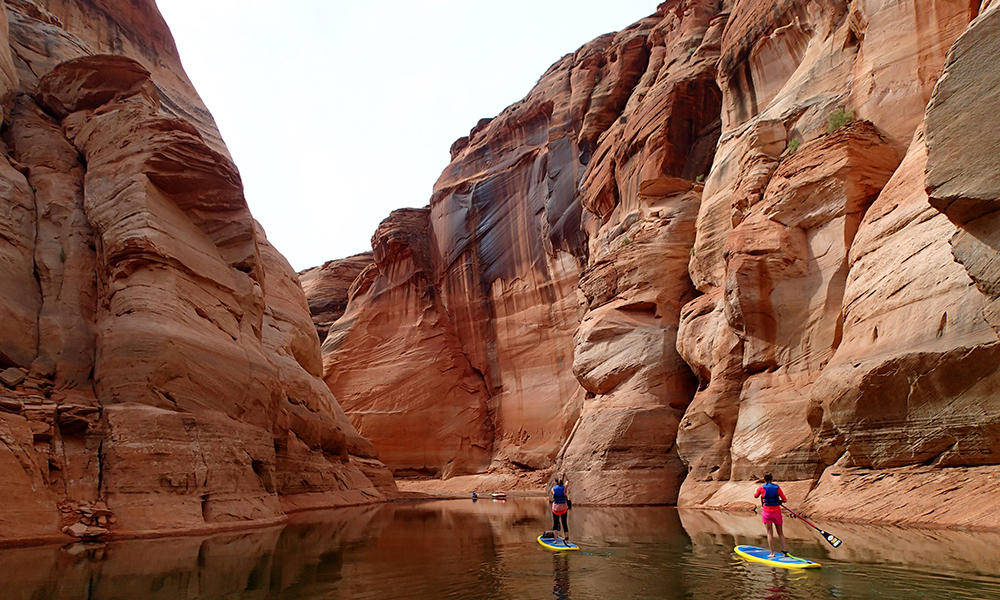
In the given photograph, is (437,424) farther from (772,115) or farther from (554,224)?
(772,115)

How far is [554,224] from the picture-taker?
→ 44844 mm

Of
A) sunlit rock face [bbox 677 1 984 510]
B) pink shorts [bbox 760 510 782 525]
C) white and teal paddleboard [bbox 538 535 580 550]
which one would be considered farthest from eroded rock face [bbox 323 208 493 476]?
pink shorts [bbox 760 510 782 525]

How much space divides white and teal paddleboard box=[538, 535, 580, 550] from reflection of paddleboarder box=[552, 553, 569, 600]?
0.37 m

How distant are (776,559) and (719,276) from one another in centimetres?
1780

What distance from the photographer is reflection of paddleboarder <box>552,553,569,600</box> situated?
834cm

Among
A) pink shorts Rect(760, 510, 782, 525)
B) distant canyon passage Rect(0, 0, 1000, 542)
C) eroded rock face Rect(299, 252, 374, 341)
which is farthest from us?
eroded rock face Rect(299, 252, 374, 341)

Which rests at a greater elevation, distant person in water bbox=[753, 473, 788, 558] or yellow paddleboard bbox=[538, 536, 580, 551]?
distant person in water bbox=[753, 473, 788, 558]

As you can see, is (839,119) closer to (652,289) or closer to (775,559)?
(652,289)

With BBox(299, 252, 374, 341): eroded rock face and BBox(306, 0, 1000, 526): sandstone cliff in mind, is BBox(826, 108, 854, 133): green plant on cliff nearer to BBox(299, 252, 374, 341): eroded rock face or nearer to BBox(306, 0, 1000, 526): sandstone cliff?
BBox(306, 0, 1000, 526): sandstone cliff

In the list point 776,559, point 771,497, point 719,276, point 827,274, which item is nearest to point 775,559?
point 776,559

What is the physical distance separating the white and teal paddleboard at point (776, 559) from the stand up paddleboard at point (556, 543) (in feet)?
9.14

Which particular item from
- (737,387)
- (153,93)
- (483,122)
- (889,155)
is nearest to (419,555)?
(737,387)

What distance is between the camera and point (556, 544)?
1285cm

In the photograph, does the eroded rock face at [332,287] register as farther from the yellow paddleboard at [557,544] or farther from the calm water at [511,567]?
the yellow paddleboard at [557,544]
